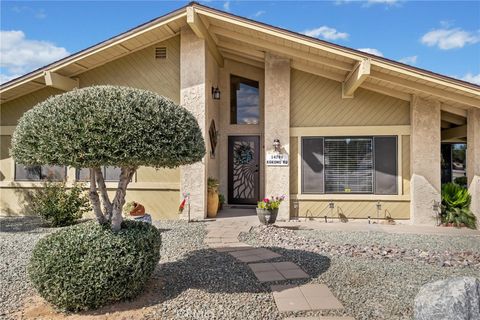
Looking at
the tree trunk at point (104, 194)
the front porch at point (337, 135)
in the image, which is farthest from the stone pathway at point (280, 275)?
the front porch at point (337, 135)

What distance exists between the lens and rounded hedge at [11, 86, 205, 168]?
295 centimetres

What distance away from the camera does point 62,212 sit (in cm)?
738

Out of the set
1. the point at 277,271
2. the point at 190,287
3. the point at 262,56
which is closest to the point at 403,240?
the point at 277,271

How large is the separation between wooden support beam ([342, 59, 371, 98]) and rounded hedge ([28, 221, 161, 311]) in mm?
5572

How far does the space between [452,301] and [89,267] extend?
3.09 m

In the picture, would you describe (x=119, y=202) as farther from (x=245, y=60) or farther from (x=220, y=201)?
(x=245, y=60)

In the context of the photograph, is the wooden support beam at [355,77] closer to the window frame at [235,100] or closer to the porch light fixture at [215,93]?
the window frame at [235,100]

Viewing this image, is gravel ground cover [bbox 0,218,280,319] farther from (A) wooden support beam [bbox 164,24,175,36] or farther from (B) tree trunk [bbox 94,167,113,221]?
(A) wooden support beam [bbox 164,24,175,36]

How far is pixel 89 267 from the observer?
311cm

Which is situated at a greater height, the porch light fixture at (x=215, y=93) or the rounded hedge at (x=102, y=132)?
the porch light fixture at (x=215, y=93)

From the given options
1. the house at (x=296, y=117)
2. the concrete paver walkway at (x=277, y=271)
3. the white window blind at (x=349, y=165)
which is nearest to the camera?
the concrete paver walkway at (x=277, y=271)

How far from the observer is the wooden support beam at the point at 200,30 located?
7234mm

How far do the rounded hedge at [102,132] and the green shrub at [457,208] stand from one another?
23.7 feet

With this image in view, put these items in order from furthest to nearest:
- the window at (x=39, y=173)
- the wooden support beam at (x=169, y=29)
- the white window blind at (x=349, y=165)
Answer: the window at (x=39, y=173)
the white window blind at (x=349, y=165)
the wooden support beam at (x=169, y=29)
